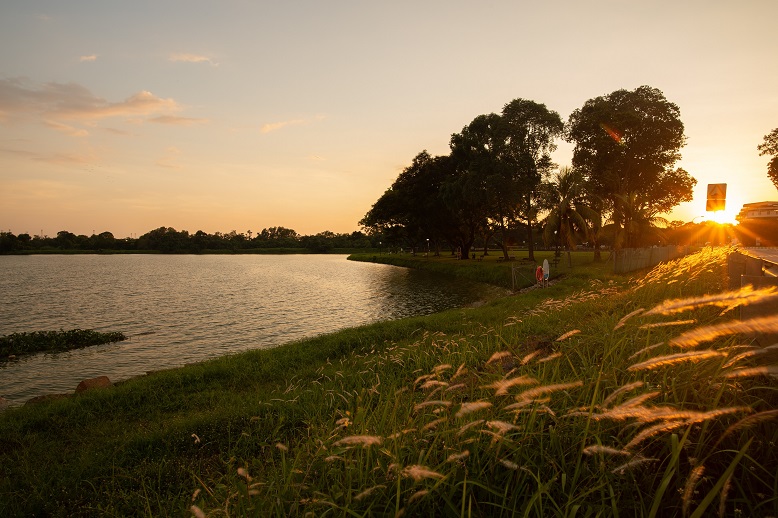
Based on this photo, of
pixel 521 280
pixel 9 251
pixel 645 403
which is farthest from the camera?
pixel 9 251

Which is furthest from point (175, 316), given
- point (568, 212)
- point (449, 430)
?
point (568, 212)

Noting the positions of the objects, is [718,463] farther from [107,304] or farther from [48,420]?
[107,304]

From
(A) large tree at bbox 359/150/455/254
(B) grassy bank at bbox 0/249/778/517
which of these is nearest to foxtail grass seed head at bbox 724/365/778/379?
(B) grassy bank at bbox 0/249/778/517

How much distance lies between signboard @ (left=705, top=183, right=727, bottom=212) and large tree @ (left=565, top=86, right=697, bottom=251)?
29.5 m

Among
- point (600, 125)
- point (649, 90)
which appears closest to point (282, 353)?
point (600, 125)

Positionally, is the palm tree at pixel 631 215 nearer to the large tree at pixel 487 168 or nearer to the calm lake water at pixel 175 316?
the large tree at pixel 487 168

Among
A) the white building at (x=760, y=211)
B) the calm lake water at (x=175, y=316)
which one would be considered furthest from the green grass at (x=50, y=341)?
the white building at (x=760, y=211)

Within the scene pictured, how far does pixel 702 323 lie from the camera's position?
588 centimetres

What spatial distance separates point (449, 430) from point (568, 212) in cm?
4039

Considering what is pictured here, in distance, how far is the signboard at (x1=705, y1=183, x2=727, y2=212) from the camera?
14289mm

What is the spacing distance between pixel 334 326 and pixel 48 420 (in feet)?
44.6

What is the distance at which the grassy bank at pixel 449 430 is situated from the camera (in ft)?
8.72

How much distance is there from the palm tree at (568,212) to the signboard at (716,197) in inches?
972

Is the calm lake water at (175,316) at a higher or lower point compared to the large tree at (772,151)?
lower
